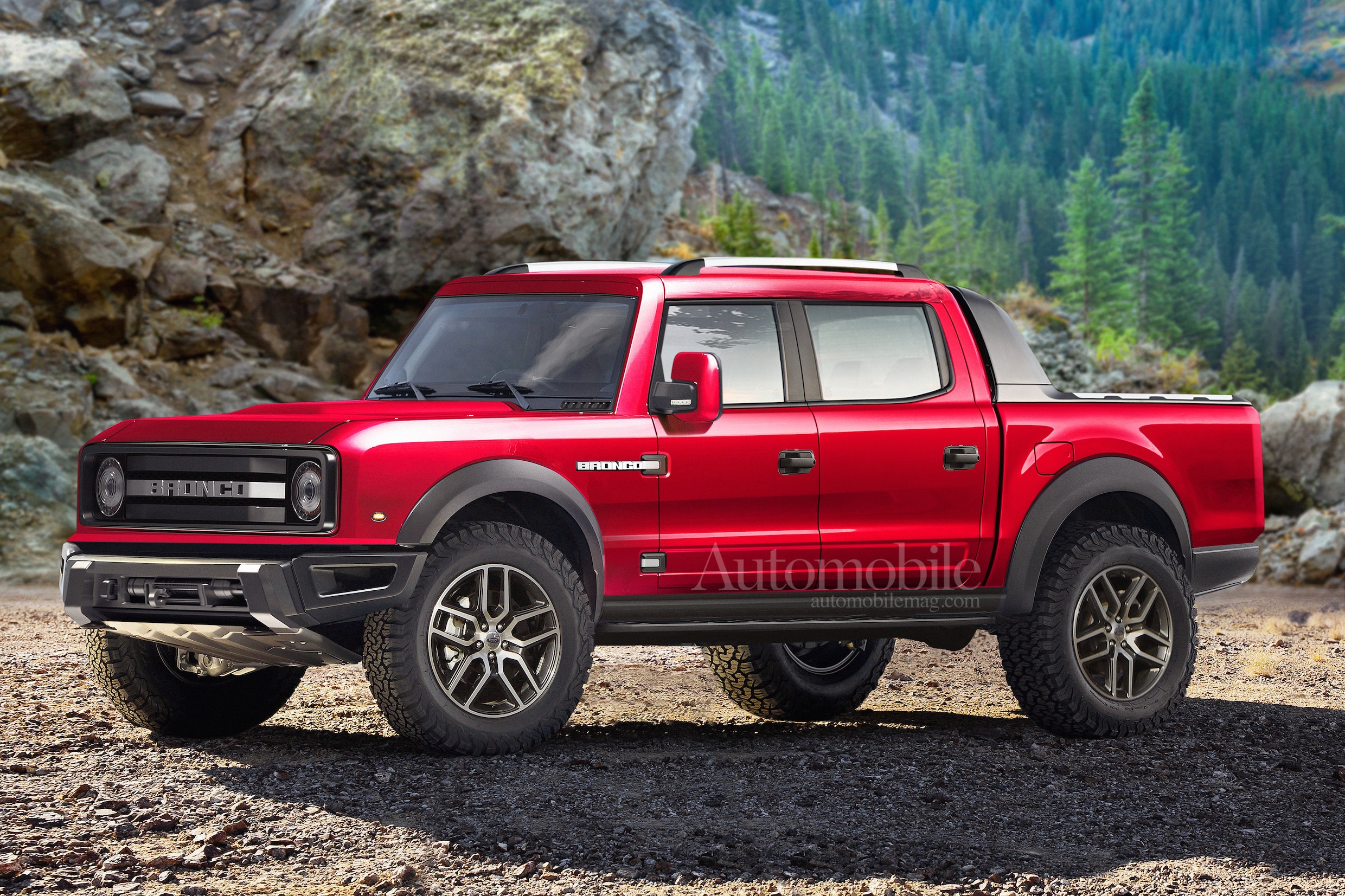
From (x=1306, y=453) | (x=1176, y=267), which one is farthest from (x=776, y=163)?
(x=1306, y=453)

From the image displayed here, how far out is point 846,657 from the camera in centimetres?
787

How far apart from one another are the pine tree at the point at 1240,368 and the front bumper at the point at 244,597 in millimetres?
84629

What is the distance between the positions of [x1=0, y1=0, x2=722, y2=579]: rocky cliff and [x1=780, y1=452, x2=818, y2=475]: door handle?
14.0 meters

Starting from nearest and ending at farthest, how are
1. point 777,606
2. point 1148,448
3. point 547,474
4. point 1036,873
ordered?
point 1036,873 < point 547,474 < point 777,606 < point 1148,448

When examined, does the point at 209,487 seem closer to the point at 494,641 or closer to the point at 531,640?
the point at 494,641

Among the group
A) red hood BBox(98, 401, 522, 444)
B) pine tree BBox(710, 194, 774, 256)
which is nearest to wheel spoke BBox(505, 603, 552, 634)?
red hood BBox(98, 401, 522, 444)

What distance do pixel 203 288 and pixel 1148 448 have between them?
17.0 metres

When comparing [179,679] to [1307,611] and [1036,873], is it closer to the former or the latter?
[1036,873]

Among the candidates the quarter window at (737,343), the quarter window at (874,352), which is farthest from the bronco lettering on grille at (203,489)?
the quarter window at (874,352)

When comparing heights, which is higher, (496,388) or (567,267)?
(567,267)

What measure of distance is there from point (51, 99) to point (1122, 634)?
62.7 ft

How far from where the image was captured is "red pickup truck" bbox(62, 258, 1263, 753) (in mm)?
5320

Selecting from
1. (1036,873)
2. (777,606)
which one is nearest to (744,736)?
(777,606)

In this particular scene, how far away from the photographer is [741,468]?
19.6ft
